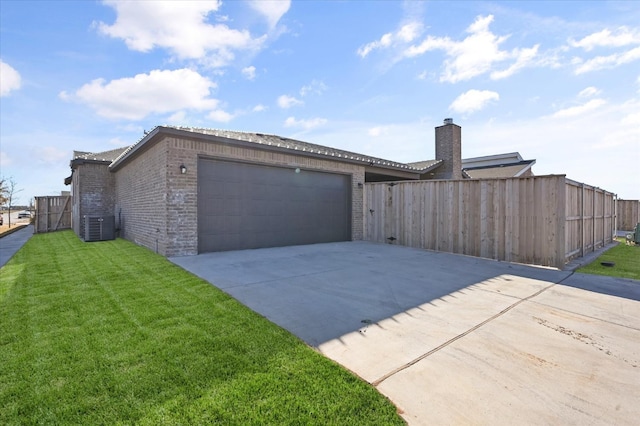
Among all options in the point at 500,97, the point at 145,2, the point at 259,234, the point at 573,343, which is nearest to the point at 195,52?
the point at 145,2

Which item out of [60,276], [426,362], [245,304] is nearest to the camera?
[426,362]

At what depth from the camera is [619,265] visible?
7.36 meters

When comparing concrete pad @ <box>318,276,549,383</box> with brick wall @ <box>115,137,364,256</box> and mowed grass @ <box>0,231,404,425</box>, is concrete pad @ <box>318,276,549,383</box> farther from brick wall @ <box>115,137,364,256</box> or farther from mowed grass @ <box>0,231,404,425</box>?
brick wall @ <box>115,137,364,256</box>

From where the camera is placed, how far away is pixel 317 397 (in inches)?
82.6

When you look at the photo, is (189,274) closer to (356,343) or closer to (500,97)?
(356,343)

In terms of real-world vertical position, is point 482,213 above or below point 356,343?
above

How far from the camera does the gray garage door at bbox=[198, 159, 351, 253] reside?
26.5 feet

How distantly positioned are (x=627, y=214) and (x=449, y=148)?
527 inches

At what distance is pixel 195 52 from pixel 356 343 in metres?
9.31

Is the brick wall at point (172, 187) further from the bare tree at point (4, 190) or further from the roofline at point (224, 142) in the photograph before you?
the bare tree at point (4, 190)

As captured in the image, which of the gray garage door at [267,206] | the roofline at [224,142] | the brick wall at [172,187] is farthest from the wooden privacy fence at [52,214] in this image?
the gray garage door at [267,206]

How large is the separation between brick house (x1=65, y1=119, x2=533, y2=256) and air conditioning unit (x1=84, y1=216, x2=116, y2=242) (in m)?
0.55

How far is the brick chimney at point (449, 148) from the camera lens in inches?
603

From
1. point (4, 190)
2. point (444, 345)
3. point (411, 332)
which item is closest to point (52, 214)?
point (4, 190)
